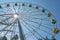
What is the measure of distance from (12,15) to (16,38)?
16.1 ft

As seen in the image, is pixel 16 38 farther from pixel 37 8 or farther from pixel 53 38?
pixel 37 8

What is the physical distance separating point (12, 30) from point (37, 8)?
5.43 m

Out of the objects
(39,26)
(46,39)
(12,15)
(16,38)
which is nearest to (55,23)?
(39,26)

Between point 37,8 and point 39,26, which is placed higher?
point 37,8

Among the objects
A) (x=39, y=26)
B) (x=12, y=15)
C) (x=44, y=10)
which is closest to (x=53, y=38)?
(x=39, y=26)

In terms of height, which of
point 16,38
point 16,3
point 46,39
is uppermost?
point 16,3

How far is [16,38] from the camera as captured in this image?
29.9 ft

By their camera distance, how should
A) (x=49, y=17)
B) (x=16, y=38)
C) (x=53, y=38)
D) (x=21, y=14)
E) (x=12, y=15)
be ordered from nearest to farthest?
1. (x=16, y=38)
2. (x=53, y=38)
3. (x=12, y=15)
4. (x=21, y=14)
5. (x=49, y=17)

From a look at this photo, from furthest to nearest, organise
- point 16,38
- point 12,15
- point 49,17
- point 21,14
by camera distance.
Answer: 1. point 49,17
2. point 21,14
3. point 12,15
4. point 16,38

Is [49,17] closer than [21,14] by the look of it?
No

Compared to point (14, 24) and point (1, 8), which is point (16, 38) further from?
point (1, 8)

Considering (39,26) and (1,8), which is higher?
(1,8)

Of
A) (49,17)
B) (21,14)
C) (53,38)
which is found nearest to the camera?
(53,38)

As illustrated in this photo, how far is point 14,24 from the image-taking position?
1243cm
